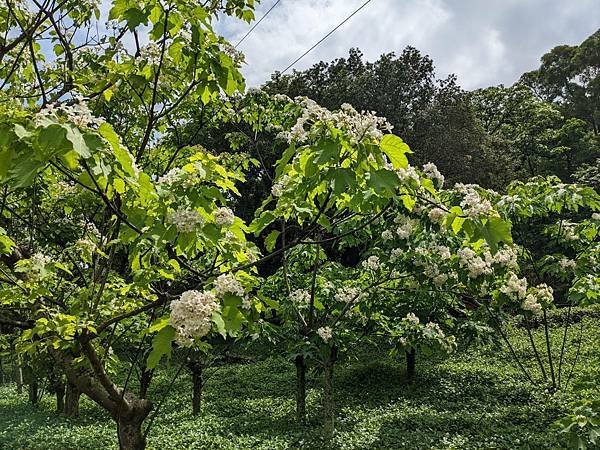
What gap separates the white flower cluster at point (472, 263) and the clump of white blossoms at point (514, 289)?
0.81m

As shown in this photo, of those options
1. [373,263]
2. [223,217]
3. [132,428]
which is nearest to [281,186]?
[223,217]

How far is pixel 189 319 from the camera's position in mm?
1459

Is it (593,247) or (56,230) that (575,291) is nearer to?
(593,247)

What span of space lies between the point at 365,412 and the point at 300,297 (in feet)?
8.95

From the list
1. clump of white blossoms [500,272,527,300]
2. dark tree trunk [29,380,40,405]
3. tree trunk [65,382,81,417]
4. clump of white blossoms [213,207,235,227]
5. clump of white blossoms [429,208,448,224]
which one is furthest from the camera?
dark tree trunk [29,380,40,405]

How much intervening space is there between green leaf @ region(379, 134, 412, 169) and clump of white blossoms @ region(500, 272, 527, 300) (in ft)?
12.1

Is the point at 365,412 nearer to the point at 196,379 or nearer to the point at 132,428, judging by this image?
the point at 196,379

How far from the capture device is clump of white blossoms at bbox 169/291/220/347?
1454 mm

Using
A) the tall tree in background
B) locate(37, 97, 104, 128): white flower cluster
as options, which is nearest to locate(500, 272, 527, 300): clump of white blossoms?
locate(37, 97, 104, 128): white flower cluster

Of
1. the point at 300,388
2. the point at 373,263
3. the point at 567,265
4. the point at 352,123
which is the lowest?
the point at 300,388

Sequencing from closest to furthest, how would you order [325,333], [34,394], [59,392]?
[325,333] → [59,392] → [34,394]

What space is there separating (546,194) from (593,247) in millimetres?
1174

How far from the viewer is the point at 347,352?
602 cm

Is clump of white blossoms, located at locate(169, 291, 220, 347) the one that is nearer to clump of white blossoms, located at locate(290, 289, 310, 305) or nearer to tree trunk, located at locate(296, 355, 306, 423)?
clump of white blossoms, located at locate(290, 289, 310, 305)
